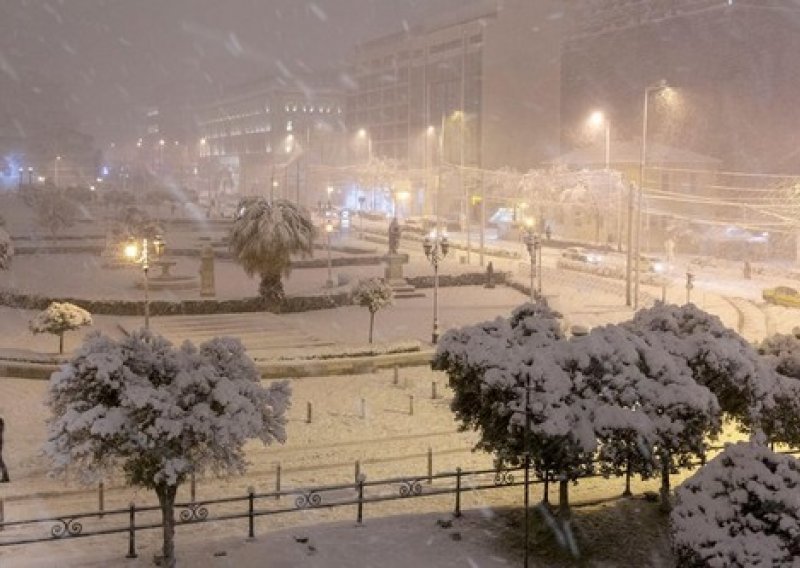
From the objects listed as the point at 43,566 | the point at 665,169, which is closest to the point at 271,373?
the point at 43,566

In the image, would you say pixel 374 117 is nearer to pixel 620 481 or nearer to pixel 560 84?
pixel 560 84

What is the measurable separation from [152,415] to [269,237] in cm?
2382

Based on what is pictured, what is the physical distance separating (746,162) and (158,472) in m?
69.3

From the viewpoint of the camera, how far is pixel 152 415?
12758mm

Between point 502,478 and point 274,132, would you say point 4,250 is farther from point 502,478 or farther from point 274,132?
point 274,132

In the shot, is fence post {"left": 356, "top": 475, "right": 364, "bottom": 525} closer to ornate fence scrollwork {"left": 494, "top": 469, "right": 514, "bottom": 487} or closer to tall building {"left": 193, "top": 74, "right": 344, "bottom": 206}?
ornate fence scrollwork {"left": 494, "top": 469, "right": 514, "bottom": 487}

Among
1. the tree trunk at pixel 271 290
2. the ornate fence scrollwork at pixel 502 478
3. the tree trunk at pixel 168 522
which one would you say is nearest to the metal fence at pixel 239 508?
the ornate fence scrollwork at pixel 502 478

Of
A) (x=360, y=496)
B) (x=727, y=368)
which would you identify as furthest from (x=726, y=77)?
(x=360, y=496)

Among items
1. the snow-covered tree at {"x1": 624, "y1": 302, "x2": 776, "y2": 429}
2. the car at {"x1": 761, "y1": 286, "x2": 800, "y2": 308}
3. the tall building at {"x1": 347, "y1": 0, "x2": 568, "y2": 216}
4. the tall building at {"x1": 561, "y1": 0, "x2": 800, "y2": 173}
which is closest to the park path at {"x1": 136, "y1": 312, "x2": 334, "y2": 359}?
the snow-covered tree at {"x1": 624, "y1": 302, "x2": 776, "y2": 429}

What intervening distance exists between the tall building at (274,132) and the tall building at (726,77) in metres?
63.4

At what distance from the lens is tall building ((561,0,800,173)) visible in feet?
241

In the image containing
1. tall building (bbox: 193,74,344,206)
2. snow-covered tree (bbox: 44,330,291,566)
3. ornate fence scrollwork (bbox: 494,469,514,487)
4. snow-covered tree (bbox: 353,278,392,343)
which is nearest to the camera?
snow-covered tree (bbox: 44,330,291,566)

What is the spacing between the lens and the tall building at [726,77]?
7350 centimetres

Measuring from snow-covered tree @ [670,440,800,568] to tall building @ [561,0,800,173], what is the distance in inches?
2607
